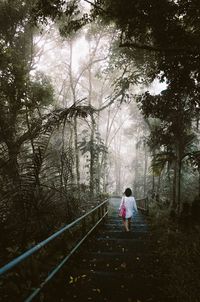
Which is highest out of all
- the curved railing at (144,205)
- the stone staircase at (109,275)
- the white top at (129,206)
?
the white top at (129,206)

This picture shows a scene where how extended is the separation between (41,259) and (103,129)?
43020mm

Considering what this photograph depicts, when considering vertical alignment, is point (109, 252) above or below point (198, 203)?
below

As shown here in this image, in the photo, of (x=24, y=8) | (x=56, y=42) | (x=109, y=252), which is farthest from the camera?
(x=56, y=42)

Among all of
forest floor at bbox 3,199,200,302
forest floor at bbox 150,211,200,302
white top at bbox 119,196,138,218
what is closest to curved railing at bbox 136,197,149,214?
white top at bbox 119,196,138,218

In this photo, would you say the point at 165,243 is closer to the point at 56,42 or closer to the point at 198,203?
the point at 198,203

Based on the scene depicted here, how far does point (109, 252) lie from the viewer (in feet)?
23.2

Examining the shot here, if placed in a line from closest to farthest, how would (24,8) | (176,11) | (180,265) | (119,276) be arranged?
(119,276) < (180,265) < (176,11) < (24,8)

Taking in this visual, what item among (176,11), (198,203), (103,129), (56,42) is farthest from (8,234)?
(103,129)

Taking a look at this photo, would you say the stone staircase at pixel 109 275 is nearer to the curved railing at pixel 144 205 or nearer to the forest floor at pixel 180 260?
the forest floor at pixel 180 260

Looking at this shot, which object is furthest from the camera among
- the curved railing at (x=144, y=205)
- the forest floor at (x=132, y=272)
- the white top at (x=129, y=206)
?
the curved railing at (x=144, y=205)

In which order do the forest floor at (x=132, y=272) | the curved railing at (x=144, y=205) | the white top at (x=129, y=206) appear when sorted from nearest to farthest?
the forest floor at (x=132, y=272) < the white top at (x=129, y=206) < the curved railing at (x=144, y=205)

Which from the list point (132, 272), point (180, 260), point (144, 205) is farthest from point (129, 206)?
point (144, 205)

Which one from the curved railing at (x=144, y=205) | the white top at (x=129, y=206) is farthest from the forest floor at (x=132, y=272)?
A: the curved railing at (x=144, y=205)

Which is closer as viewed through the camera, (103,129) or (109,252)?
(109,252)
